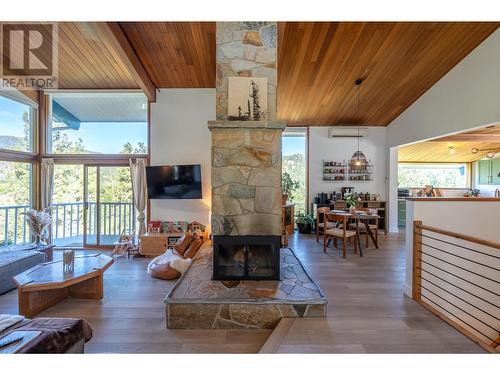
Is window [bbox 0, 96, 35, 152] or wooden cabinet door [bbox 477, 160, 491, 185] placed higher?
window [bbox 0, 96, 35, 152]

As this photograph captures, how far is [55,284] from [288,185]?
5403 millimetres

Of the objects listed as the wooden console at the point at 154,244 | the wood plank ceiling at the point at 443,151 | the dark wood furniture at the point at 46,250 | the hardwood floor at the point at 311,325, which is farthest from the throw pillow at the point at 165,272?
the wood plank ceiling at the point at 443,151

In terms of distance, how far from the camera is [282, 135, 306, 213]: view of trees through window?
706 centimetres

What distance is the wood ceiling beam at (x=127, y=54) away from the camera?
141 inches

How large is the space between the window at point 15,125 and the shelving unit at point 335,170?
7143 millimetres

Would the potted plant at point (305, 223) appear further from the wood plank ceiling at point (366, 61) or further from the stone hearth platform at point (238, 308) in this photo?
the stone hearth platform at point (238, 308)

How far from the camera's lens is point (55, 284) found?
2.62 metres

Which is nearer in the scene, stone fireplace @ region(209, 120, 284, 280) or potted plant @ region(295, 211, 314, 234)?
stone fireplace @ region(209, 120, 284, 280)

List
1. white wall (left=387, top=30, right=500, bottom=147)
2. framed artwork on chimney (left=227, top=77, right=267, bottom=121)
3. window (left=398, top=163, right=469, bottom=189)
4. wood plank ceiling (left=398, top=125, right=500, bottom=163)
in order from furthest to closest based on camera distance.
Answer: window (left=398, top=163, right=469, bottom=189)
wood plank ceiling (left=398, top=125, right=500, bottom=163)
white wall (left=387, top=30, right=500, bottom=147)
framed artwork on chimney (left=227, top=77, right=267, bottom=121)

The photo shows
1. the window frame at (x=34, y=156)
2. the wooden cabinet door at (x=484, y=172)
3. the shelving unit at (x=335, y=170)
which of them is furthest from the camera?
the wooden cabinet door at (x=484, y=172)

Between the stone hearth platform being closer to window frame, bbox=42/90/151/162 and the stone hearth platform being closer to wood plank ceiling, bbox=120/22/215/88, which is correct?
Answer: window frame, bbox=42/90/151/162

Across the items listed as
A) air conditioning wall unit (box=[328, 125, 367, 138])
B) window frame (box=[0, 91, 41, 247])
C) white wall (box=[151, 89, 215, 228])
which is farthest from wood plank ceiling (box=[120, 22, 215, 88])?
air conditioning wall unit (box=[328, 125, 367, 138])

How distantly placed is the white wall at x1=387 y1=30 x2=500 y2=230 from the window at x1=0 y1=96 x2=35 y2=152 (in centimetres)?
863

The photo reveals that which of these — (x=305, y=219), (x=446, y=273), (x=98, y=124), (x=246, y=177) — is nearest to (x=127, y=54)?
(x=98, y=124)
